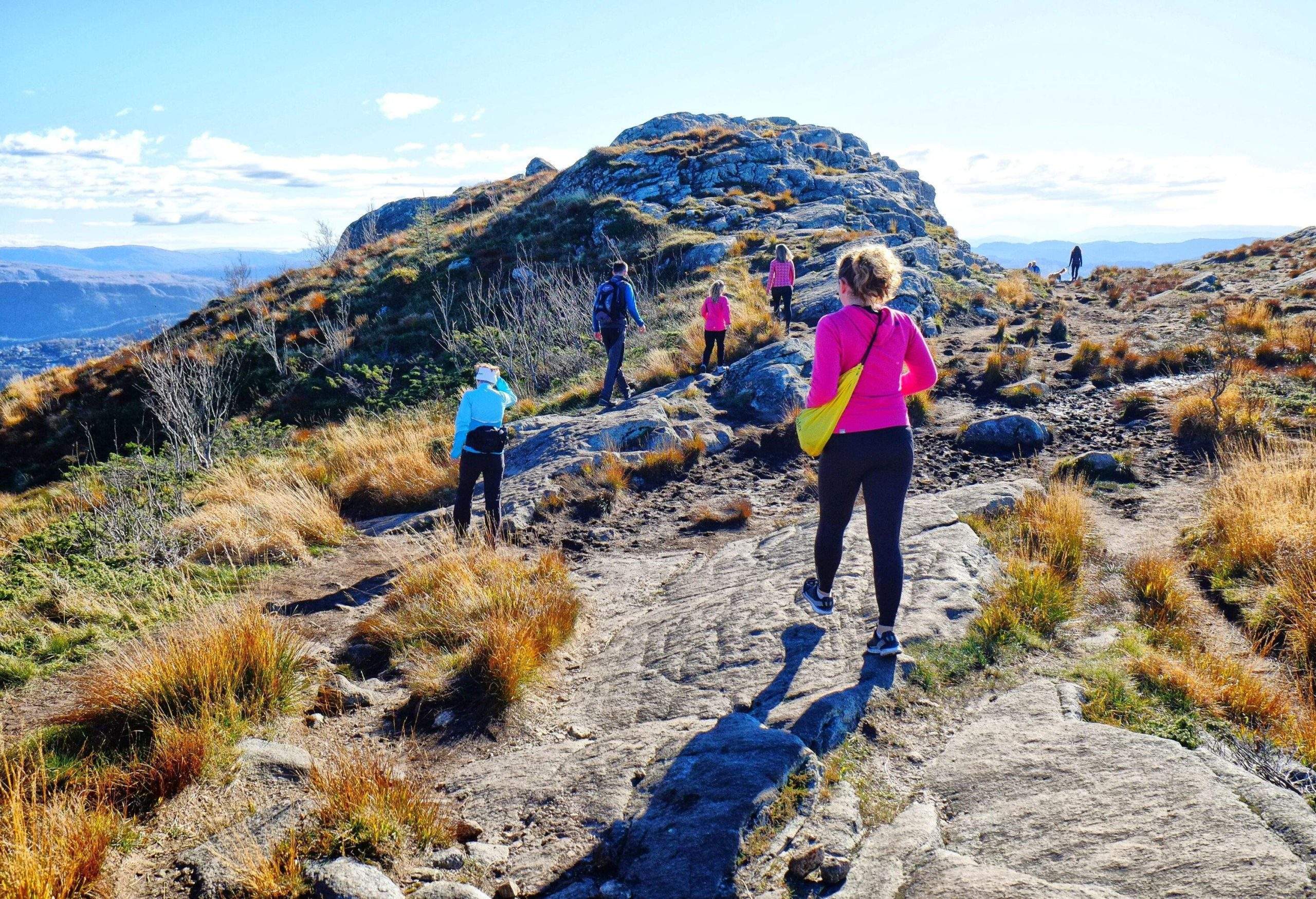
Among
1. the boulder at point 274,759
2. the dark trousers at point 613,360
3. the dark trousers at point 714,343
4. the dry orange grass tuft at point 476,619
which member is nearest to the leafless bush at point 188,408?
the dark trousers at point 613,360

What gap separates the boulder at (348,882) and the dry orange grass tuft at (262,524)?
4.28 m

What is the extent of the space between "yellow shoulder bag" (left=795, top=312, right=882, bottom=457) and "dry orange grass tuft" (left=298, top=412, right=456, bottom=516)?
631 cm

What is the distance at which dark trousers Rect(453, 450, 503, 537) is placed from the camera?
6652 millimetres

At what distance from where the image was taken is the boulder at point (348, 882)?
2447mm

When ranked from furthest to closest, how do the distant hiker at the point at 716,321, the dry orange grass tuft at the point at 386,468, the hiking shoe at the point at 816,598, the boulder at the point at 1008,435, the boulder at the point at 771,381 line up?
the distant hiker at the point at 716,321
the boulder at the point at 771,381
the boulder at the point at 1008,435
the dry orange grass tuft at the point at 386,468
the hiking shoe at the point at 816,598

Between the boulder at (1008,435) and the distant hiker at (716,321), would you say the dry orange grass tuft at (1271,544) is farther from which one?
the distant hiker at (716,321)

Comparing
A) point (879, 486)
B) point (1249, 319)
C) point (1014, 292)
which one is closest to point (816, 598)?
point (879, 486)

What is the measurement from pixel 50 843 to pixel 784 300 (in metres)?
13.4

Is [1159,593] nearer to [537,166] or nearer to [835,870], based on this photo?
[835,870]

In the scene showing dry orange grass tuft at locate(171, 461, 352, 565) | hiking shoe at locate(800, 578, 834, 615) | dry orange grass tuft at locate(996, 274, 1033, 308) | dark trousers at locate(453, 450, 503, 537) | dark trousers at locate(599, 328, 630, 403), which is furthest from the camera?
dry orange grass tuft at locate(996, 274, 1033, 308)

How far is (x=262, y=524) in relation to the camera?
7379 millimetres

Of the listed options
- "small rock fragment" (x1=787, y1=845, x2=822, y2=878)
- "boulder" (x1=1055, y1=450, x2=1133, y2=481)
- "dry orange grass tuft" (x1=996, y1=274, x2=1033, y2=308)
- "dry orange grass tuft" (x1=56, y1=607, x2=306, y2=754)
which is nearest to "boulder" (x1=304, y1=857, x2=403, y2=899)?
"dry orange grass tuft" (x1=56, y1=607, x2=306, y2=754)

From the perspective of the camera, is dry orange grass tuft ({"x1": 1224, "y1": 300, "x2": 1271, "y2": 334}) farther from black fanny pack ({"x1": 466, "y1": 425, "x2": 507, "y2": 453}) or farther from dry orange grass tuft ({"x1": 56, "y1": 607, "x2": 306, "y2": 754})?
dry orange grass tuft ({"x1": 56, "y1": 607, "x2": 306, "y2": 754})

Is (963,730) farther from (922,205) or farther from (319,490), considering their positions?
(922,205)
